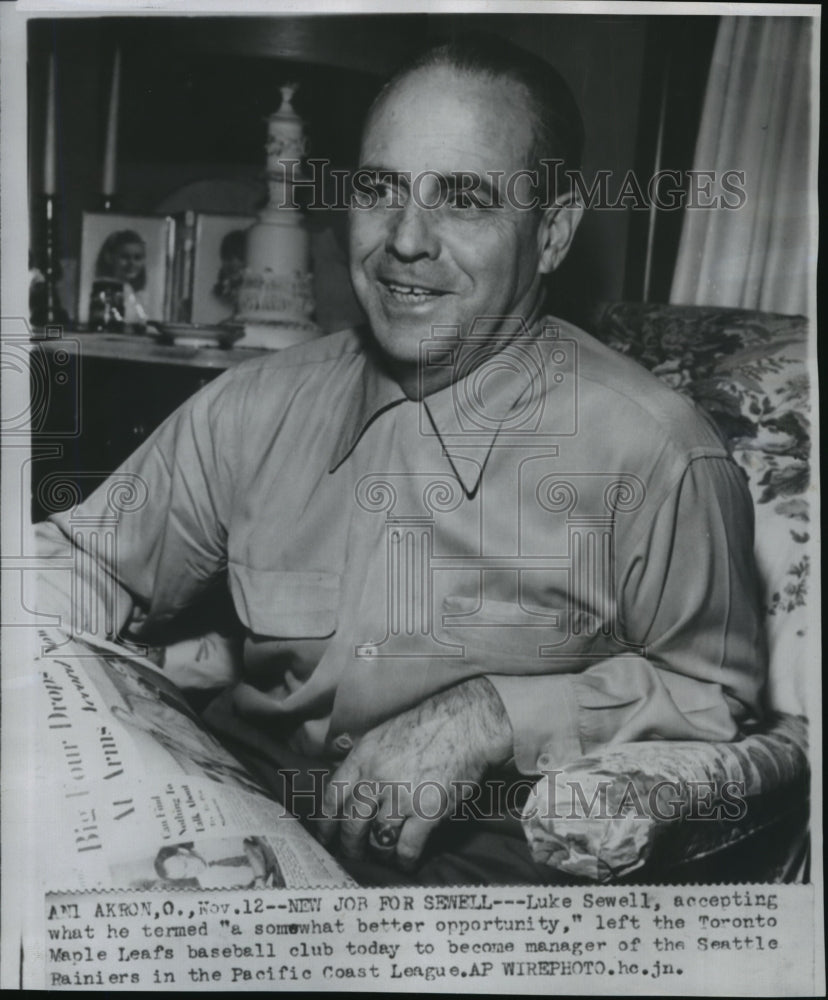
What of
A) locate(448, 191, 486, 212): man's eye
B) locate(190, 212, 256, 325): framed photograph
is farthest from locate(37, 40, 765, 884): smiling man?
locate(190, 212, 256, 325): framed photograph

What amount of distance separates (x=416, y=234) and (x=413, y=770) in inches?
22.6

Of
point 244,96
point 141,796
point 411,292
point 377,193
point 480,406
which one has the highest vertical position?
point 244,96

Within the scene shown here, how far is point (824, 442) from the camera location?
117 cm

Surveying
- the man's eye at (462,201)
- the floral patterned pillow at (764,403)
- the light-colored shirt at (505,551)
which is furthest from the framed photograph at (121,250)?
the floral patterned pillow at (764,403)

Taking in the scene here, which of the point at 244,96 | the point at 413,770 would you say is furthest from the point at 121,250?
the point at 413,770

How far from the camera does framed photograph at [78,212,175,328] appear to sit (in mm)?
1179

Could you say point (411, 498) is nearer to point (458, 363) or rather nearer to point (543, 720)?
point (458, 363)

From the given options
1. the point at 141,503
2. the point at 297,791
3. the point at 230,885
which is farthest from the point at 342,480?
the point at 230,885

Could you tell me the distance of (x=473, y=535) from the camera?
1124 mm

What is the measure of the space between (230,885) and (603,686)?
1.51ft

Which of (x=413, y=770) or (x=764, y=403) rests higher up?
(x=764, y=403)

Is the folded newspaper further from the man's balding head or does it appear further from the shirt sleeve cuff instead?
the man's balding head

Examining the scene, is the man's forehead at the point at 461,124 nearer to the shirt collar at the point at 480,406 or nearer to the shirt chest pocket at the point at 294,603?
the shirt collar at the point at 480,406

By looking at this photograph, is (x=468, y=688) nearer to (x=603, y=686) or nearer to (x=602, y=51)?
(x=603, y=686)
